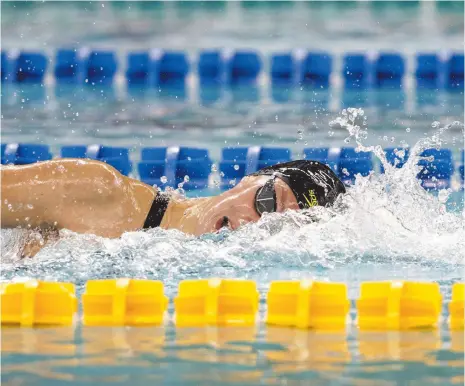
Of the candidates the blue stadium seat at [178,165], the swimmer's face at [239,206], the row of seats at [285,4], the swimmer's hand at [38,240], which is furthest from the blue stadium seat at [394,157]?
the row of seats at [285,4]

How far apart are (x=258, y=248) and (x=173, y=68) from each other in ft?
15.0

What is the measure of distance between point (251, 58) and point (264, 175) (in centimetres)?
447

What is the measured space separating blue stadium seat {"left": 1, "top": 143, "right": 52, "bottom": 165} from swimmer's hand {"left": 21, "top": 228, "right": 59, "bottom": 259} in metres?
2.26

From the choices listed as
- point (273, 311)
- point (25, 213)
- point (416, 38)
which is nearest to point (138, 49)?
point (416, 38)

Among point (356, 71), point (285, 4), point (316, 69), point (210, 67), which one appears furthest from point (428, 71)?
point (285, 4)

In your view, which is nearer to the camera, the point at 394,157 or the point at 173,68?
the point at 394,157

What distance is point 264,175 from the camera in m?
3.23

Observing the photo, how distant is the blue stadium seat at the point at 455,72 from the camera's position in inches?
301

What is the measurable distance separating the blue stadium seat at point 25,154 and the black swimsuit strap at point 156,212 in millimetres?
2243

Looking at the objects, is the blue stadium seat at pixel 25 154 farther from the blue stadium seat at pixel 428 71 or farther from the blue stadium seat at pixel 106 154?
the blue stadium seat at pixel 428 71

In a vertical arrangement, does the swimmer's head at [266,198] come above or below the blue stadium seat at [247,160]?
below

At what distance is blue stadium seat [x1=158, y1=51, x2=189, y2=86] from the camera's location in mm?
7488

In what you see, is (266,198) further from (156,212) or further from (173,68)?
(173,68)

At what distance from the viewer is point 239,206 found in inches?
125
